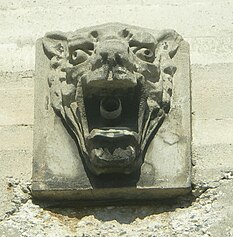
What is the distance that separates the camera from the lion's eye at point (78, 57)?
13.0ft

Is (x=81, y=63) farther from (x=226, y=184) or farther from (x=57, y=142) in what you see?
(x=226, y=184)

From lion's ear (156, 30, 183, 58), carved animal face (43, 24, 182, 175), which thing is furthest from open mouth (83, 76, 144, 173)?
lion's ear (156, 30, 183, 58)

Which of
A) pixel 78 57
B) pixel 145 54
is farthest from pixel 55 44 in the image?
pixel 145 54

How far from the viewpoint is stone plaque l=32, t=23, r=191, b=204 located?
3.84 meters

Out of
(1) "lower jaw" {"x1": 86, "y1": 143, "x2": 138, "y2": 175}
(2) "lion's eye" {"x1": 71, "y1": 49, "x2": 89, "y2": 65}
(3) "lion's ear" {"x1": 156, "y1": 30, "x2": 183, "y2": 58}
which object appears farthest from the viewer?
(3) "lion's ear" {"x1": 156, "y1": 30, "x2": 183, "y2": 58}

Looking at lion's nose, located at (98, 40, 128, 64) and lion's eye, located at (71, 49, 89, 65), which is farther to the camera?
lion's eye, located at (71, 49, 89, 65)

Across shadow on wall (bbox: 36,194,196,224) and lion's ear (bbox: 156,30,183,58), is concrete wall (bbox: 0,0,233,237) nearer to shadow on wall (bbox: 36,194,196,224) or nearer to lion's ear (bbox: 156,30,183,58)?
shadow on wall (bbox: 36,194,196,224)

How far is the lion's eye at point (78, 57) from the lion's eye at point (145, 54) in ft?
0.46

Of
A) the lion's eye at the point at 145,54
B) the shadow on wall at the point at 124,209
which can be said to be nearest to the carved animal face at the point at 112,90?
the lion's eye at the point at 145,54

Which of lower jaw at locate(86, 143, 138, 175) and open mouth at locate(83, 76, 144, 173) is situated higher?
open mouth at locate(83, 76, 144, 173)

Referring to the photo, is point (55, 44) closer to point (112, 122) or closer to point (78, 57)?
point (78, 57)

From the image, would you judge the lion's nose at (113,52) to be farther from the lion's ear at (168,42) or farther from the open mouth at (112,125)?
the lion's ear at (168,42)

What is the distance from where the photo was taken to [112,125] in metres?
3.88

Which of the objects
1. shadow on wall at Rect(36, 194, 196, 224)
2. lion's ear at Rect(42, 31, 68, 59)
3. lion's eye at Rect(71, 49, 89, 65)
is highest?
lion's ear at Rect(42, 31, 68, 59)
